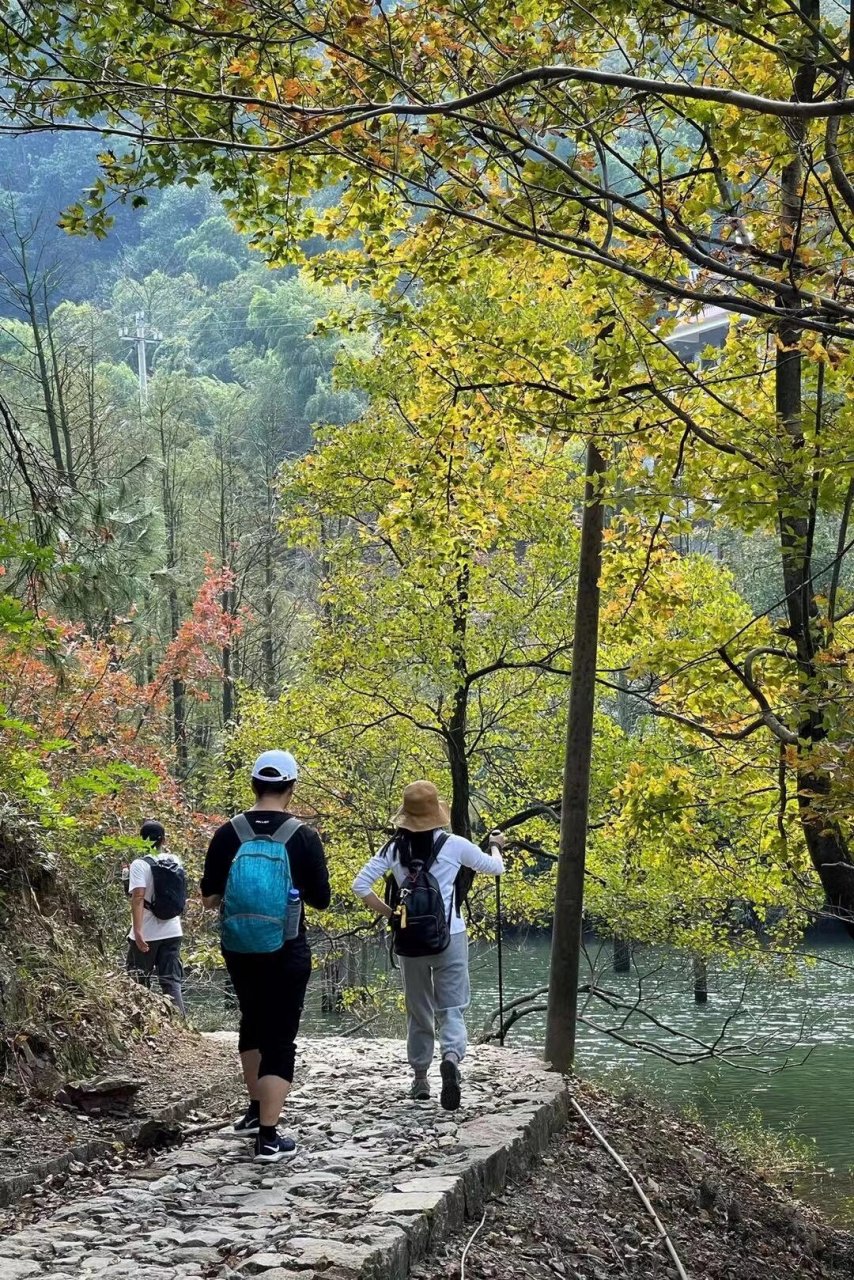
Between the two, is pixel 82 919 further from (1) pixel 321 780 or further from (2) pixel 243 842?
(1) pixel 321 780

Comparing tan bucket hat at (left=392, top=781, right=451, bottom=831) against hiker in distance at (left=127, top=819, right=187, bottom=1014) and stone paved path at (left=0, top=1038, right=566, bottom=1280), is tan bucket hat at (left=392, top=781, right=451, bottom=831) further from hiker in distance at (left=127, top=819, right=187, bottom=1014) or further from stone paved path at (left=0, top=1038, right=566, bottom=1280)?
hiker in distance at (left=127, top=819, right=187, bottom=1014)

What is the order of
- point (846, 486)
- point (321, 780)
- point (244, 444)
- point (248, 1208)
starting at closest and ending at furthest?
point (248, 1208) → point (846, 486) → point (321, 780) → point (244, 444)

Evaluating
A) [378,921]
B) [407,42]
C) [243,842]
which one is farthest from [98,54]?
[378,921]

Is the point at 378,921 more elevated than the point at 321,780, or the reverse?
the point at 321,780

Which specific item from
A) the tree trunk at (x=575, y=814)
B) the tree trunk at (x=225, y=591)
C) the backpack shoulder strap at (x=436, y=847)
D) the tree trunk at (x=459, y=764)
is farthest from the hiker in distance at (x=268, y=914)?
the tree trunk at (x=225, y=591)

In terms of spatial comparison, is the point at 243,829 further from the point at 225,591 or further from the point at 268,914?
the point at 225,591

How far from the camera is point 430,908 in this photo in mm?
7258

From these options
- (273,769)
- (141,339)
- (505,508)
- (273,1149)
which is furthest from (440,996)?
(141,339)

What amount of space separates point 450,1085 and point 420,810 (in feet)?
4.95

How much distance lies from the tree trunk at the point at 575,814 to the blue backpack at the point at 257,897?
4895 millimetres

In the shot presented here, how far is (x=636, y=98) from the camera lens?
648cm

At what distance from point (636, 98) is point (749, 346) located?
3.31 m

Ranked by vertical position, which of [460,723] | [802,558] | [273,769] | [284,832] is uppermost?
[802,558]

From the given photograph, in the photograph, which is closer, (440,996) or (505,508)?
(440,996)
